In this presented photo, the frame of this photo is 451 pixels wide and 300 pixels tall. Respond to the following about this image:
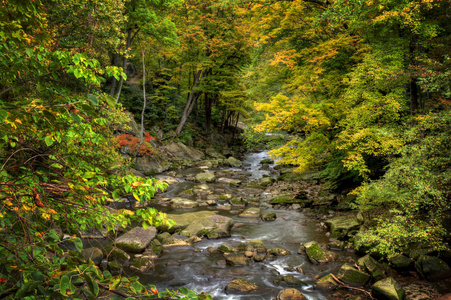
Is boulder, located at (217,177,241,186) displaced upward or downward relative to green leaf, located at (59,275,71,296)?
downward

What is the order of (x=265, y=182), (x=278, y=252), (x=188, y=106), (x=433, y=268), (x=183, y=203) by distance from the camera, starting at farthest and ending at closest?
(x=188, y=106)
(x=265, y=182)
(x=183, y=203)
(x=278, y=252)
(x=433, y=268)

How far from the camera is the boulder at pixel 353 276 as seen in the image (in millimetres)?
6051

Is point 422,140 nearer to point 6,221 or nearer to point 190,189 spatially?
point 6,221

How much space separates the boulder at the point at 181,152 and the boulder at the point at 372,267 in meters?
17.9

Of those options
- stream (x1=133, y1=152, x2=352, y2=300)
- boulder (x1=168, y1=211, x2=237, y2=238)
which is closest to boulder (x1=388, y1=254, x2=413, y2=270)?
stream (x1=133, y1=152, x2=352, y2=300)

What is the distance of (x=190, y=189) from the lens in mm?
14656

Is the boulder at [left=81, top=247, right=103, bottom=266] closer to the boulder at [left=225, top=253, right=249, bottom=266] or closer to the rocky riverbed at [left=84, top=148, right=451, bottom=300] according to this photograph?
the rocky riverbed at [left=84, top=148, right=451, bottom=300]

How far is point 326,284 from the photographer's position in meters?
6.18

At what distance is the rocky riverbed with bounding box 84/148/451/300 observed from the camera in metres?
5.94

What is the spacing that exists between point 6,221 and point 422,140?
732 centimetres

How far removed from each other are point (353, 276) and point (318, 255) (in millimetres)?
1340

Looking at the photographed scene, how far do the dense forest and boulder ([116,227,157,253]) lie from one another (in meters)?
1.45

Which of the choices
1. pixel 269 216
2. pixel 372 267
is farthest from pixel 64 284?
pixel 269 216

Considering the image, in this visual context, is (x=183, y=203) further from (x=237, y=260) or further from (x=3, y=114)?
(x=3, y=114)
